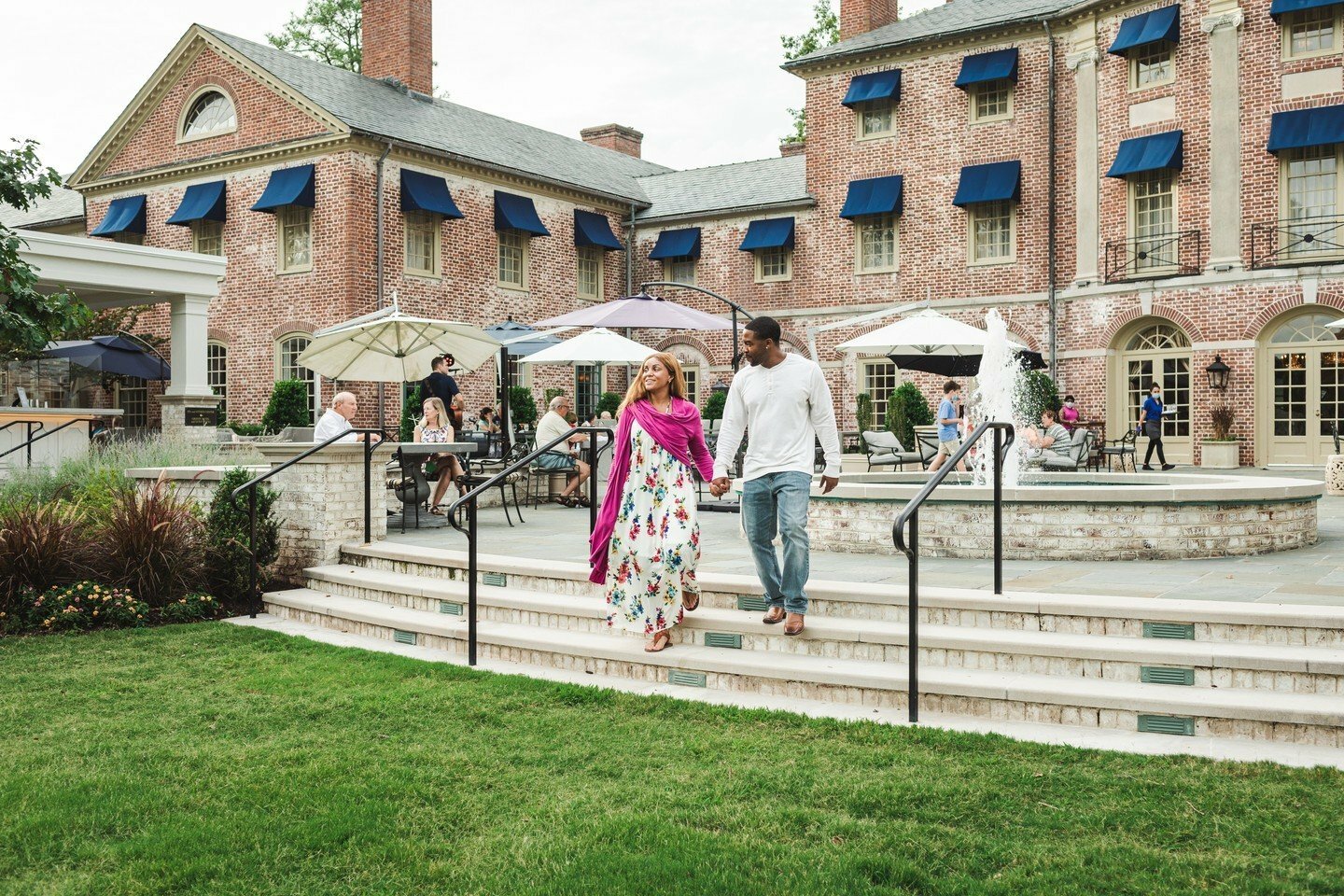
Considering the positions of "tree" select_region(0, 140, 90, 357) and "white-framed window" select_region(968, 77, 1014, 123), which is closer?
"tree" select_region(0, 140, 90, 357)

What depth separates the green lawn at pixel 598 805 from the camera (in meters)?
3.76

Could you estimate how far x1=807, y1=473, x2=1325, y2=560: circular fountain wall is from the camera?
340 inches

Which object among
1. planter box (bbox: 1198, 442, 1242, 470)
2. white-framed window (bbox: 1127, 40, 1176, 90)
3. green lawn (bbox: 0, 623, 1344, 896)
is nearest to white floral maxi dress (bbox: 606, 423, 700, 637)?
green lawn (bbox: 0, 623, 1344, 896)

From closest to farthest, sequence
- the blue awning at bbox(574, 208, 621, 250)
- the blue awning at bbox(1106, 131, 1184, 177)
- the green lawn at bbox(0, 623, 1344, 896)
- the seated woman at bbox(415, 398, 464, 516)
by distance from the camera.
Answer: the green lawn at bbox(0, 623, 1344, 896)
the seated woman at bbox(415, 398, 464, 516)
the blue awning at bbox(1106, 131, 1184, 177)
the blue awning at bbox(574, 208, 621, 250)

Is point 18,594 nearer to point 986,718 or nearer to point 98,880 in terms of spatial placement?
point 98,880

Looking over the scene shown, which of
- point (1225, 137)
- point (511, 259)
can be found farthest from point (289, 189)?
point (1225, 137)

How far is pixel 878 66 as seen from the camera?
88.3ft

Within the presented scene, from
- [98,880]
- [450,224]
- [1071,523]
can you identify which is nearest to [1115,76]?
[450,224]

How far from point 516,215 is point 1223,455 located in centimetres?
1642

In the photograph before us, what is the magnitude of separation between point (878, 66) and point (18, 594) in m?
23.2

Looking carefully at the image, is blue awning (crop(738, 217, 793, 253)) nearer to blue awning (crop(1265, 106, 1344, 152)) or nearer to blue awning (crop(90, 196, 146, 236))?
blue awning (crop(1265, 106, 1344, 152))

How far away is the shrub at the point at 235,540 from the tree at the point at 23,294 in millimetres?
1940

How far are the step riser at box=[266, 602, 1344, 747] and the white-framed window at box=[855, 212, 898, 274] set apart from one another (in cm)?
2124

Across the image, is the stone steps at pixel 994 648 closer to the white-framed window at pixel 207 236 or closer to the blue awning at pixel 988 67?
the blue awning at pixel 988 67
